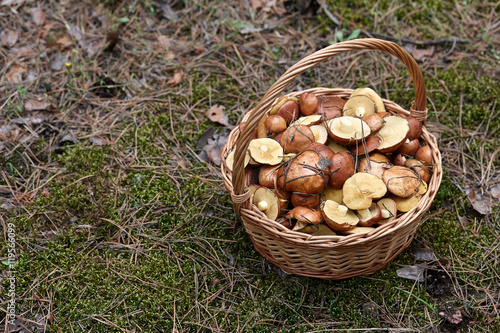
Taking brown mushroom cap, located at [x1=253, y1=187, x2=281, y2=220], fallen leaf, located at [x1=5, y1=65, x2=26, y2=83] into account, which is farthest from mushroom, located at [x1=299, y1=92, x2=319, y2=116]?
fallen leaf, located at [x1=5, y1=65, x2=26, y2=83]

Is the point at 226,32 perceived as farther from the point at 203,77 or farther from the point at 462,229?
the point at 462,229

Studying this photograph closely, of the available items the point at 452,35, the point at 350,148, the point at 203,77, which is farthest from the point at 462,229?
the point at 203,77

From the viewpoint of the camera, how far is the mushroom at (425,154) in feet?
8.25

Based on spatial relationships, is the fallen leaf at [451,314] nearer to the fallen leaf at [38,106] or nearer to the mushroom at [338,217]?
the mushroom at [338,217]

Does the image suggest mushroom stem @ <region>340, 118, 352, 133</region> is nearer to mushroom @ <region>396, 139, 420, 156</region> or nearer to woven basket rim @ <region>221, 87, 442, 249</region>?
mushroom @ <region>396, 139, 420, 156</region>

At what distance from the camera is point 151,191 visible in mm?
2988

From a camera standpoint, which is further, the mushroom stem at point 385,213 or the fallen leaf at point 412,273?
the fallen leaf at point 412,273

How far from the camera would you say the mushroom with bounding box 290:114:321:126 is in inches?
101

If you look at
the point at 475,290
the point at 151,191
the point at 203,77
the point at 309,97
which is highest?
the point at 309,97

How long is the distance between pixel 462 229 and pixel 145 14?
3383mm

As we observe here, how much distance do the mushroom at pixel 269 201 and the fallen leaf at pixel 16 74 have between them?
8.24 feet

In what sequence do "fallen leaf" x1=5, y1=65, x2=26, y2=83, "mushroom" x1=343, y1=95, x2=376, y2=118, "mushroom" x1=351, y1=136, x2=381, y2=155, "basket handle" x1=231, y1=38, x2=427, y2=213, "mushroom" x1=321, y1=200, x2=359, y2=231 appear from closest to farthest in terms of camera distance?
"basket handle" x1=231, y1=38, x2=427, y2=213 → "mushroom" x1=321, y1=200, x2=359, y2=231 → "mushroom" x1=351, y1=136, x2=381, y2=155 → "mushroom" x1=343, y1=95, x2=376, y2=118 → "fallen leaf" x1=5, y1=65, x2=26, y2=83

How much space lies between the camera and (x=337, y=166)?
7.59 ft

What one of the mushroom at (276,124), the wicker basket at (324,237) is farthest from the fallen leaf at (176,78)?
the mushroom at (276,124)
